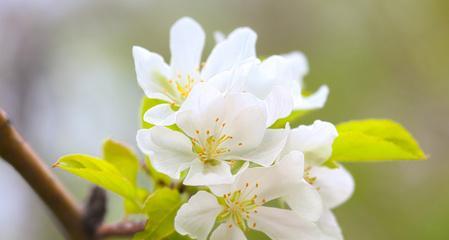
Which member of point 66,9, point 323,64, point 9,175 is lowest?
point 9,175

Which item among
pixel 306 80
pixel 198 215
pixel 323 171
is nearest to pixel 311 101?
pixel 323 171

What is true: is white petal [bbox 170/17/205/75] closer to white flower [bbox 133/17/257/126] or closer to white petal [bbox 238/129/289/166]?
white flower [bbox 133/17/257/126]

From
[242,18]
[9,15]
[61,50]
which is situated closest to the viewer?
[9,15]

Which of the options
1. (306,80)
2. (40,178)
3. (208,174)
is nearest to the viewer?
(208,174)

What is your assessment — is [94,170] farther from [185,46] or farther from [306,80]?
[306,80]

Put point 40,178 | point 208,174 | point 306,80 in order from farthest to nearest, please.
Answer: point 306,80 < point 40,178 < point 208,174

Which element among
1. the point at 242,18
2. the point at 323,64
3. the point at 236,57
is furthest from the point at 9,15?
the point at 236,57

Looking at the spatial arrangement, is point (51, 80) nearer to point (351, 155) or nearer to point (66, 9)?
point (66, 9)
